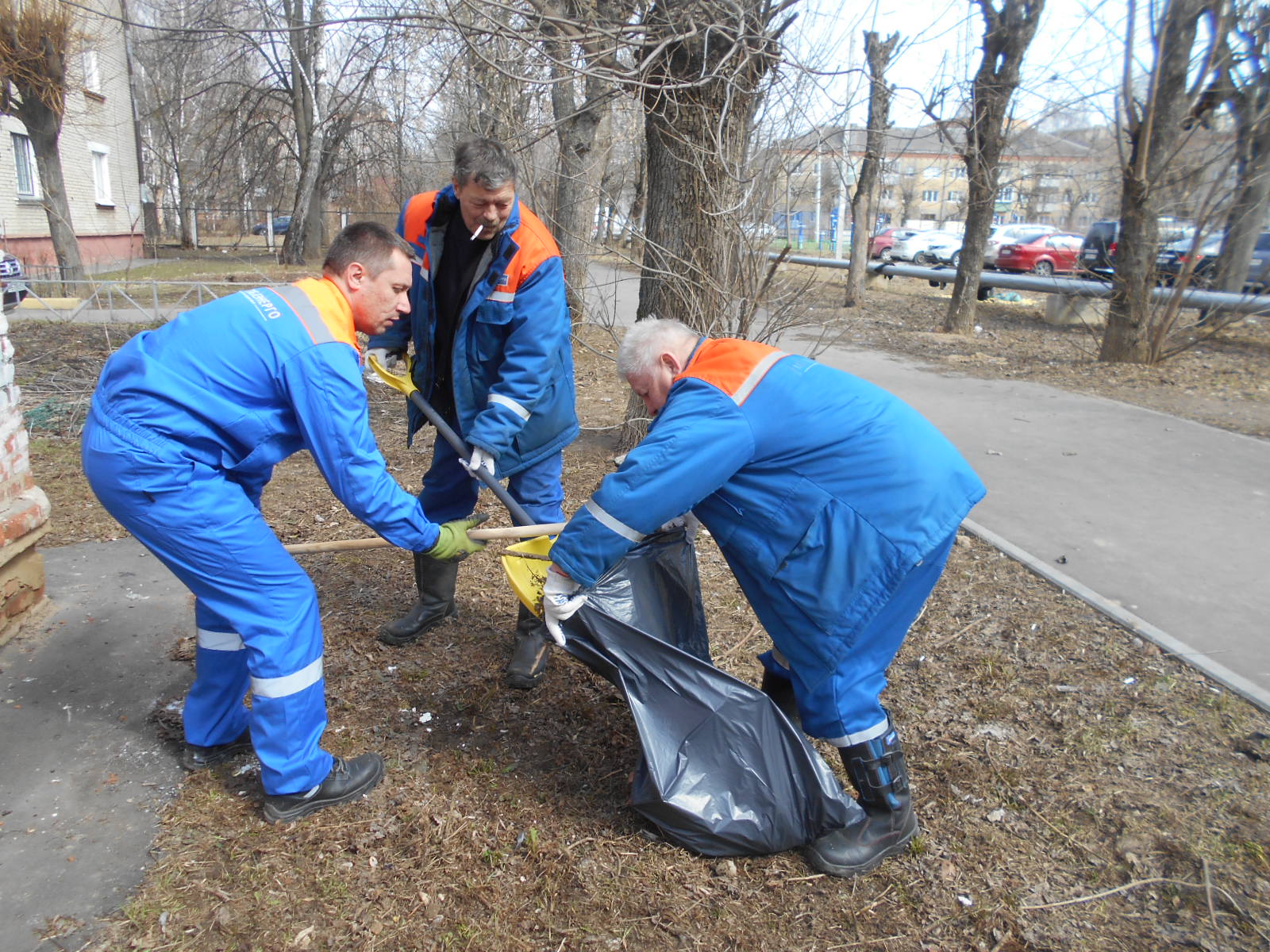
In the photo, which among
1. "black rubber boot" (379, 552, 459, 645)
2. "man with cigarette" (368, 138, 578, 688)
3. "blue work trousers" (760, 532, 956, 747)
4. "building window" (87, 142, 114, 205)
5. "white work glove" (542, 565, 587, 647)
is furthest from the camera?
"building window" (87, 142, 114, 205)

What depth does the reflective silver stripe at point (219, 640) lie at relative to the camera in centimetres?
248

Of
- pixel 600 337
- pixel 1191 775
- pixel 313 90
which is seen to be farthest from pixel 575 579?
pixel 313 90

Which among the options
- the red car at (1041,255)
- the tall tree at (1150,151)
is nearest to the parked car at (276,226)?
the red car at (1041,255)

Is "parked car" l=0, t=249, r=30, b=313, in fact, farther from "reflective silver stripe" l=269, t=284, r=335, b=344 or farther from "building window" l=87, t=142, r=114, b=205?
"reflective silver stripe" l=269, t=284, r=335, b=344

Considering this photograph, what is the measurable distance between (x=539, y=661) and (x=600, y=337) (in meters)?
7.93

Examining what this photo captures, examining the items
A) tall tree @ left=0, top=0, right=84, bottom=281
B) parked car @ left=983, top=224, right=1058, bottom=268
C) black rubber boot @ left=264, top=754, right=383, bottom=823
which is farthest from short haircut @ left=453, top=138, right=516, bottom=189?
parked car @ left=983, top=224, right=1058, bottom=268

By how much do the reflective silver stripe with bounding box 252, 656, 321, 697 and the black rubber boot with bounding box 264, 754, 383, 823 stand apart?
0.33m

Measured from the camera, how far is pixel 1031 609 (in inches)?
154

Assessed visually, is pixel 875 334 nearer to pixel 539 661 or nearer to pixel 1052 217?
pixel 539 661

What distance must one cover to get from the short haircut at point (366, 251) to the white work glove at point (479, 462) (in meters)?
0.89

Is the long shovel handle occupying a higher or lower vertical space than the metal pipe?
lower

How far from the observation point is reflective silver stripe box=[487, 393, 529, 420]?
303 cm

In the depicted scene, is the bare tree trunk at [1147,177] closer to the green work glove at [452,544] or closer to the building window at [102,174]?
the green work glove at [452,544]

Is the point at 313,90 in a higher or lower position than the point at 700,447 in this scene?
higher
